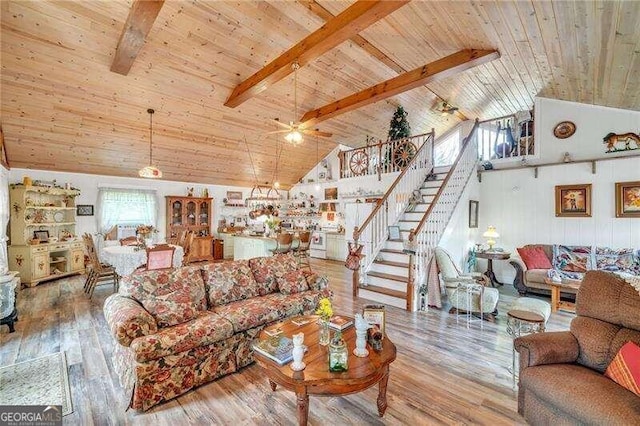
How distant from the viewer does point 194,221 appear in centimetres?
888

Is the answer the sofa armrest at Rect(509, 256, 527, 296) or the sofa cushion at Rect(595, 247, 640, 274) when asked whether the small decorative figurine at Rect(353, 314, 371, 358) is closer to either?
the sofa armrest at Rect(509, 256, 527, 296)

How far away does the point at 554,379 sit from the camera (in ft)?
5.90

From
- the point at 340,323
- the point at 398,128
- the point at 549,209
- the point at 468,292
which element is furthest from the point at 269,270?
the point at 549,209

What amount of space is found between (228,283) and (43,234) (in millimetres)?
5761

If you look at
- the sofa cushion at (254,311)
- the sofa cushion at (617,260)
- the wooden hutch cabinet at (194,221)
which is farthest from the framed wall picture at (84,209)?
the sofa cushion at (617,260)

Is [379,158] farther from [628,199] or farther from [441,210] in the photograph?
[628,199]

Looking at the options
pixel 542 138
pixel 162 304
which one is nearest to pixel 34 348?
pixel 162 304

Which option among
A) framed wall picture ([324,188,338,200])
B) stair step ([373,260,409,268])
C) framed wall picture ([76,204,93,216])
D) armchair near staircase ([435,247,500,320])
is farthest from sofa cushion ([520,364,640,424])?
framed wall picture ([76,204,93,216])

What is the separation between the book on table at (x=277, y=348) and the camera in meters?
1.96

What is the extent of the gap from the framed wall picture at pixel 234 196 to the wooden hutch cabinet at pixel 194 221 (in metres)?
0.71

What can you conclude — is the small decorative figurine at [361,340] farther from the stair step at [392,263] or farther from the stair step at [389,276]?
the stair step at [392,263]

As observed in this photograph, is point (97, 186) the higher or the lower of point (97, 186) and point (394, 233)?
the higher

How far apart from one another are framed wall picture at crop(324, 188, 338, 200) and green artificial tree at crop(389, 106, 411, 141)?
2.58 m

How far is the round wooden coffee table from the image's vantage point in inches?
69.2
